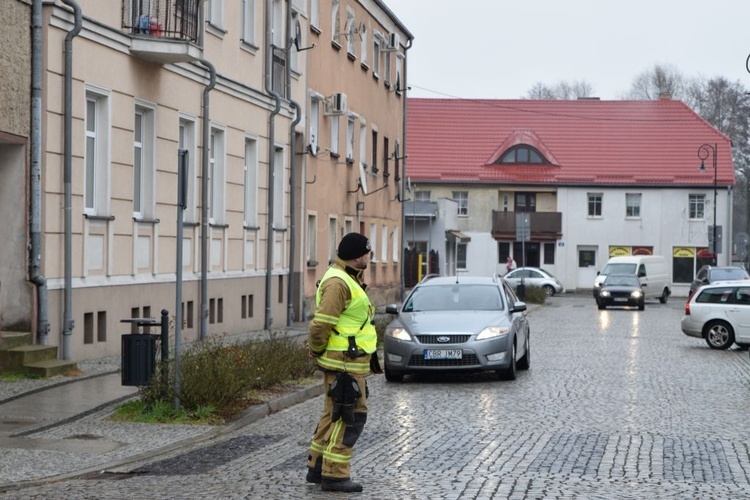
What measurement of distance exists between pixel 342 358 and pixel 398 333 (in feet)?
31.5

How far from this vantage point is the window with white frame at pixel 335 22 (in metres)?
38.8

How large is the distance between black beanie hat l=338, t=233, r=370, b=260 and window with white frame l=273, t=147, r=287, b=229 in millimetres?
22364

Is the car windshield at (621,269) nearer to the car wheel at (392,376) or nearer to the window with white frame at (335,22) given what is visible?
the window with white frame at (335,22)

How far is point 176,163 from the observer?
24.8 m

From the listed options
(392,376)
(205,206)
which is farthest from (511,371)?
(205,206)

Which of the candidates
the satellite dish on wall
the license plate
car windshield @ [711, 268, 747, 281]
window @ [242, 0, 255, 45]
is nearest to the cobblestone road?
the license plate

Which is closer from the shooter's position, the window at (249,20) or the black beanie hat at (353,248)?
the black beanie hat at (353,248)

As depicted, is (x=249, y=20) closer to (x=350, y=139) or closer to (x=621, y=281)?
(x=350, y=139)

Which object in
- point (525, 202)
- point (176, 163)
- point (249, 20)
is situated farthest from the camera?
point (525, 202)


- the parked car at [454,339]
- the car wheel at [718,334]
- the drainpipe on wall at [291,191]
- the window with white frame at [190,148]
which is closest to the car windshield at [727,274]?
the drainpipe on wall at [291,191]

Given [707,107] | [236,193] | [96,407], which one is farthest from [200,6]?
[707,107]

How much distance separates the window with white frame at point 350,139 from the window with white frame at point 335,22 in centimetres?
293

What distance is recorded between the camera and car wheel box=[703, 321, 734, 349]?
28.1m

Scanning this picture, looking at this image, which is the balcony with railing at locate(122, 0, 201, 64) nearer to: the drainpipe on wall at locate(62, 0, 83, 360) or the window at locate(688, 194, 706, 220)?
the drainpipe on wall at locate(62, 0, 83, 360)
